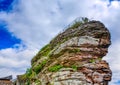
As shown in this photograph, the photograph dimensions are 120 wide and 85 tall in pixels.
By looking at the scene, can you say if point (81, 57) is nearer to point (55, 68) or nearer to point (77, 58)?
point (77, 58)

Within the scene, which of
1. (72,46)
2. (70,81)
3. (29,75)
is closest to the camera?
(70,81)

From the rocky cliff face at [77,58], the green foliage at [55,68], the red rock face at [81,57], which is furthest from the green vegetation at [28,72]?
the green foliage at [55,68]

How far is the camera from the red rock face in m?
37.0

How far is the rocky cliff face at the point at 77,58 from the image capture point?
3703 centimetres

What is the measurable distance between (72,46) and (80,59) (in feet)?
6.37

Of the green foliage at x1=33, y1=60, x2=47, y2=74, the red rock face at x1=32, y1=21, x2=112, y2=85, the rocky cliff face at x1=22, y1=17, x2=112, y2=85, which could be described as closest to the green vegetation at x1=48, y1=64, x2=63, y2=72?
the rocky cliff face at x1=22, y1=17, x2=112, y2=85

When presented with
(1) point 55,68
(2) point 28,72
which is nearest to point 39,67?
(2) point 28,72

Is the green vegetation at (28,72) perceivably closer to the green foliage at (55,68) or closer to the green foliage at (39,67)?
the green foliage at (39,67)

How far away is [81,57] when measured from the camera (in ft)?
125

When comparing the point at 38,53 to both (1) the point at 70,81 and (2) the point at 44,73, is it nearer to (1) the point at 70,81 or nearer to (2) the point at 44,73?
(2) the point at 44,73

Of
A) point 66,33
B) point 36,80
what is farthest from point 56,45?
point 36,80

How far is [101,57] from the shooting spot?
38750 millimetres

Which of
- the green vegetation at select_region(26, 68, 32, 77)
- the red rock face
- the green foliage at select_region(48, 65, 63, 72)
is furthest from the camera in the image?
the green vegetation at select_region(26, 68, 32, 77)

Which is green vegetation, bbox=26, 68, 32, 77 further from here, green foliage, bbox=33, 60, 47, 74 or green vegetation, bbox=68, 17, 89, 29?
green vegetation, bbox=68, 17, 89, 29
